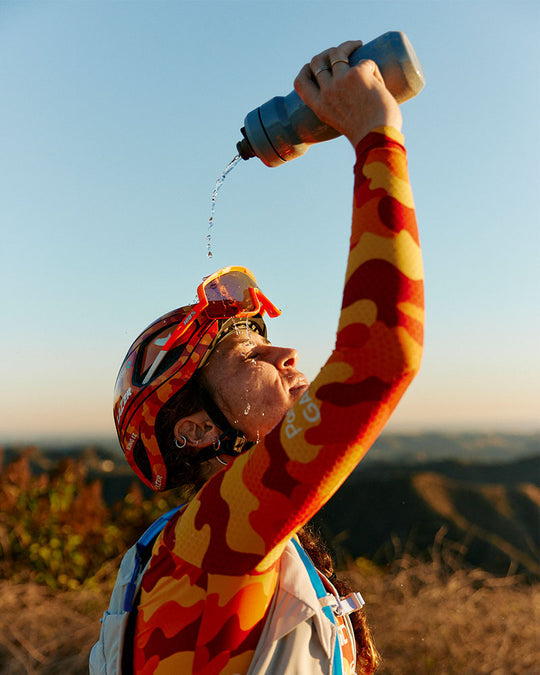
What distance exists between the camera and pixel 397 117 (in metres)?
1.81

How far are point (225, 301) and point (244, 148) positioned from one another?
74cm

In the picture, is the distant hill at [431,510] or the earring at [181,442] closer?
the earring at [181,442]

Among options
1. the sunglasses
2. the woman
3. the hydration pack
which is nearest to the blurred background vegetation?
the sunglasses

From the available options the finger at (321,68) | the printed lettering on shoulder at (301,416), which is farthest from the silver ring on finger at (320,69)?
the printed lettering on shoulder at (301,416)

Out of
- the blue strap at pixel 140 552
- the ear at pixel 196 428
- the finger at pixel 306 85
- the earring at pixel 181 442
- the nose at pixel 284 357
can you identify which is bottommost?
the blue strap at pixel 140 552

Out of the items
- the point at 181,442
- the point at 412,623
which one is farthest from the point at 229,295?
the point at 412,623

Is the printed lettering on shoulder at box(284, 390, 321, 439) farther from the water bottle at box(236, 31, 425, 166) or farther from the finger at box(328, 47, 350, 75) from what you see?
the water bottle at box(236, 31, 425, 166)

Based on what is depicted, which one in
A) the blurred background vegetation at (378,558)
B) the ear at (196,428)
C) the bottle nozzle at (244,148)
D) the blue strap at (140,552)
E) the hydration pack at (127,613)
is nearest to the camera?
the hydration pack at (127,613)

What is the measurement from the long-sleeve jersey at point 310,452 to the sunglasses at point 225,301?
3.31 feet

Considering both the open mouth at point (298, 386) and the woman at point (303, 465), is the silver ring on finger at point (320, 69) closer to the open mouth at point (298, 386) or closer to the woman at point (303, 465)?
the woman at point (303, 465)

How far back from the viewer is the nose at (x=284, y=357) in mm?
2539

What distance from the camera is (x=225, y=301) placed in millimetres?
2840

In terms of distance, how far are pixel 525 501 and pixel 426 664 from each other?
422 centimetres

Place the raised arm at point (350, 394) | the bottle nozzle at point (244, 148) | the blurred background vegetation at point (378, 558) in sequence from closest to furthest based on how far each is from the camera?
the raised arm at point (350, 394)
the bottle nozzle at point (244, 148)
the blurred background vegetation at point (378, 558)
